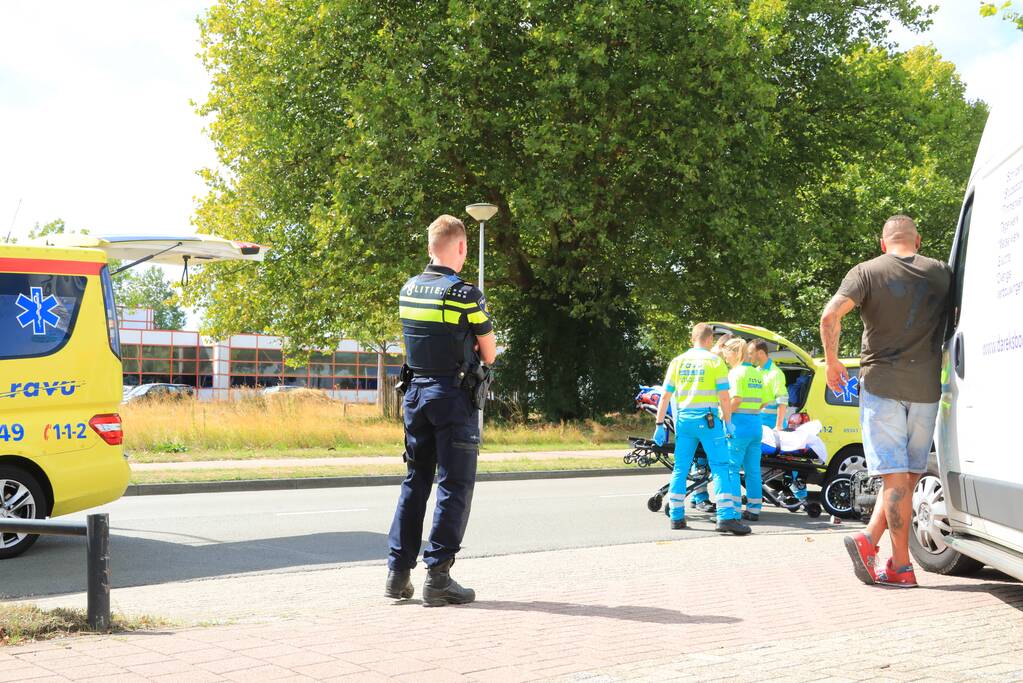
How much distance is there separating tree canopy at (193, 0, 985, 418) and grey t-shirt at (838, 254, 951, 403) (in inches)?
651

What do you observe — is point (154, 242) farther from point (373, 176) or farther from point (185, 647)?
point (373, 176)

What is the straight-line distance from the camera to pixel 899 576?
6547 mm

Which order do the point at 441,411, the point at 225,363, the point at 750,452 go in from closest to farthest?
1. the point at 441,411
2. the point at 750,452
3. the point at 225,363

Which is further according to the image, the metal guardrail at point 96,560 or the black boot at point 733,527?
the black boot at point 733,527

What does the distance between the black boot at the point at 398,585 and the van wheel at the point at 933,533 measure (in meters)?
3.17

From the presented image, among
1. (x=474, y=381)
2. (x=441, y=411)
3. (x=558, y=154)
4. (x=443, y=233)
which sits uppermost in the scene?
(x=558, y=154)

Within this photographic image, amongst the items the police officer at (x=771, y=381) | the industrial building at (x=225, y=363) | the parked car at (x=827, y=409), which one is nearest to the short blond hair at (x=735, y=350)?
the police officer at (x=771, y=381)

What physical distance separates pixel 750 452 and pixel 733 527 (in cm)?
109

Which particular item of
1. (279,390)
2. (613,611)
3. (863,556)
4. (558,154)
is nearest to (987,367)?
(863,556)

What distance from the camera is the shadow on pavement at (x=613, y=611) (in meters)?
5.55

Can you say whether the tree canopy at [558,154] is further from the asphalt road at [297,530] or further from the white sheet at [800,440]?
the white sheet at [800,440]

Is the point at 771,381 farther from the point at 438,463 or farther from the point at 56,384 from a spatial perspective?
the point at 56,384

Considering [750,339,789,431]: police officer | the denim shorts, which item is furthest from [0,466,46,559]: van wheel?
[750,339,789,431]: police officer

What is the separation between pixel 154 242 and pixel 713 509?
6225 millimetres
